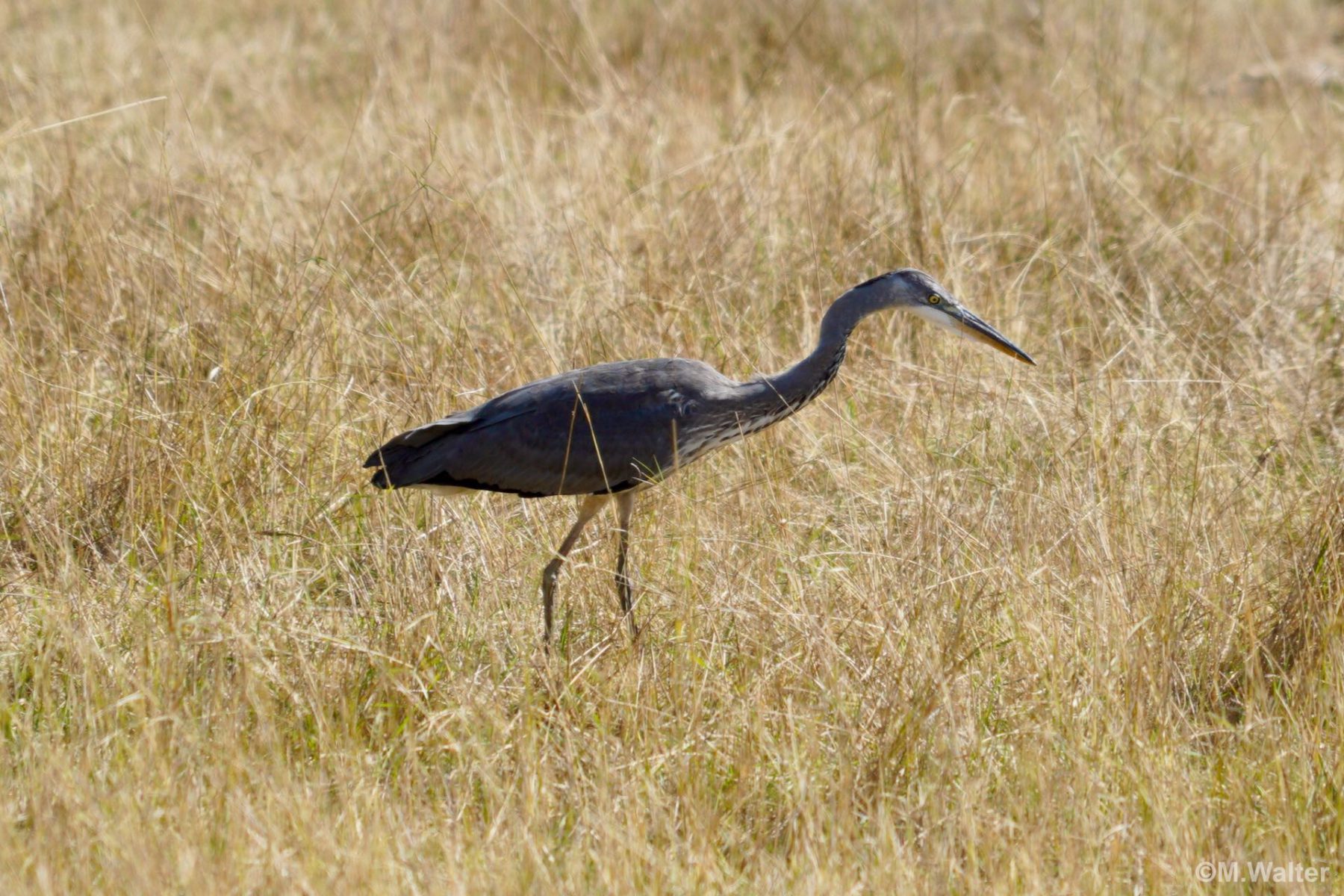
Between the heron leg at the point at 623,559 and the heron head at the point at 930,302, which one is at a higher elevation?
the heron head at the point at 930,302

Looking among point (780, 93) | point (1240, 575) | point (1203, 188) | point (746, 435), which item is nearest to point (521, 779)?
point (746, 435)

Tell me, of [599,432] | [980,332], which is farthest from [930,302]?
[599,432]

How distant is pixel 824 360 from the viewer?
14.7 feet

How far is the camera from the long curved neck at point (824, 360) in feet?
14.6

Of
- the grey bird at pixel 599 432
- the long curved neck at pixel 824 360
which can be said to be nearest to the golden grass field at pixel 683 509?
the grey bird at pixel 599 432

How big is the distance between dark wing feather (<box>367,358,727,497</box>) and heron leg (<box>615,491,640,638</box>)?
0.14m

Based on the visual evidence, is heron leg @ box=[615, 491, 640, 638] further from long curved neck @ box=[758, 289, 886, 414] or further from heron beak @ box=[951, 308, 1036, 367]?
heron beak @ box=[951, 308, 1036, 367]

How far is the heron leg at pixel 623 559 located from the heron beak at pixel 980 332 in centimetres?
117

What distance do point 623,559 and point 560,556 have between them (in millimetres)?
371

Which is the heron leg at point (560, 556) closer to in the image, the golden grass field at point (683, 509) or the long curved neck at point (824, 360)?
the golden grass field at point (683, 509)

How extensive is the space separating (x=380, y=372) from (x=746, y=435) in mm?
1375

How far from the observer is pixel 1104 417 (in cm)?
491

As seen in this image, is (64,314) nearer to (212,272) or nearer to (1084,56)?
(212,272)

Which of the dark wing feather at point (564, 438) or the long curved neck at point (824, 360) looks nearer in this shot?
the dark wing feather at point (564, 438)
